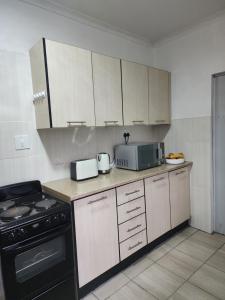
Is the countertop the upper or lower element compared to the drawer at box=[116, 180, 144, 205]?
upper

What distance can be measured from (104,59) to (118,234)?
161cm

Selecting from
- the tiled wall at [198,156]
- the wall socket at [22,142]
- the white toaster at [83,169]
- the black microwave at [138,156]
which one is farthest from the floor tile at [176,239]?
the wall socket at [22,142]

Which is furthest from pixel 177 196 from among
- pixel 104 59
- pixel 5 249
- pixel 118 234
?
pixel 5 249

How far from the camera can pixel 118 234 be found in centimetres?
180

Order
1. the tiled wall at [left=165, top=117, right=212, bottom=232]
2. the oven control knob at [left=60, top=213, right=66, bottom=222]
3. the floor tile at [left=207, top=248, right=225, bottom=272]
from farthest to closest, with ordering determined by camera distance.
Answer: the tiled wall at [left=165, top=117, right=212, bottom=232] < the floor tile at [left=207, top=248, right=225, bottom=272] < the oven control knob at [left=60, top=213, right=66, bottom=222]

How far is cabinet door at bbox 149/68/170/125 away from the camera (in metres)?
2.41

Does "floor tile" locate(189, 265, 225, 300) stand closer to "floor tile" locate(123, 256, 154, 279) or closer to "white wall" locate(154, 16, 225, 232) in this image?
"floor tile" locate(123, 256, 154, 279)

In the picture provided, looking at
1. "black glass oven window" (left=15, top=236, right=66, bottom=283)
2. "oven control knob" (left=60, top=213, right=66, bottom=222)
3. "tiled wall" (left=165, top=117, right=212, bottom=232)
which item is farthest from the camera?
"tiled wall" (left=165, top=117, right=212, bottom=232)

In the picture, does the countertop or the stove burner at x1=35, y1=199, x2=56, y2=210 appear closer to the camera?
the stove burner at x1=35, y1=199, x2=56, y2=210

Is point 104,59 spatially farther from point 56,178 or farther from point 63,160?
point 56,178

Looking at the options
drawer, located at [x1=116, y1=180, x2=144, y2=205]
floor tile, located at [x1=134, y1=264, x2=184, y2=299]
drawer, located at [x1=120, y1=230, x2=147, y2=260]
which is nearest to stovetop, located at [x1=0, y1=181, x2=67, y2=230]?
drawer, located at [x1=116, y1=180, x2=144, y2=205]

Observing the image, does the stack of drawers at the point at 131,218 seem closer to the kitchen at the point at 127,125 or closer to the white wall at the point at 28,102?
the kitchen at the point at 127,125

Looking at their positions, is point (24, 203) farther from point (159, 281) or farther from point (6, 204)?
point (159, 281)

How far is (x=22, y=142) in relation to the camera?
1762mm
